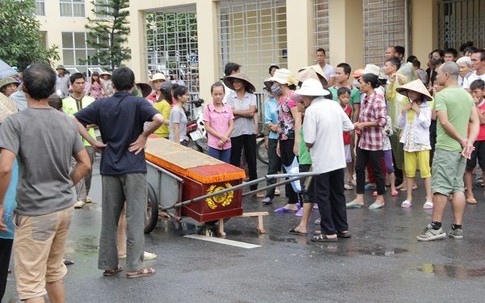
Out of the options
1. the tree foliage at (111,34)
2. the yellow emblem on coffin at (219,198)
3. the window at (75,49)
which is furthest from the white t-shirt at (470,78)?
the window at (75,49)

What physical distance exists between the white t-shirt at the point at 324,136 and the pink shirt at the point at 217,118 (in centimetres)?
219

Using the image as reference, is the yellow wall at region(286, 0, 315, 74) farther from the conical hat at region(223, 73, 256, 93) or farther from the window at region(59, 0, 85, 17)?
the window at region(59, 0, 85, 17)

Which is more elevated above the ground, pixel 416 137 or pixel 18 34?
pixel 18 34

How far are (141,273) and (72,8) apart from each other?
117ft

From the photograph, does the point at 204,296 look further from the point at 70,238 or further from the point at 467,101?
the point at 467,101

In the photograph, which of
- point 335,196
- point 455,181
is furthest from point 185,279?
point 455,181

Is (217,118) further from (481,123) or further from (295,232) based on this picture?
(481,123)

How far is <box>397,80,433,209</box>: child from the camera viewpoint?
374 inches

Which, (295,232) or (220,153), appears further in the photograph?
(220,153)

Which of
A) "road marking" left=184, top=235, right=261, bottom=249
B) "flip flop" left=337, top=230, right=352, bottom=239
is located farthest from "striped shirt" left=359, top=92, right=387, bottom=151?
"road marking" left=184, top=235, right=261, bottom=249

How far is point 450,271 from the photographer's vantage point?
21.7ft

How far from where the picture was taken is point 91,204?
10.7m

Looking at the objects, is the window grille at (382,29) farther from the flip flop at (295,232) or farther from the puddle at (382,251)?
the puddle at (382,251)

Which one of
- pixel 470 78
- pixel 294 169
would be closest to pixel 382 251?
pixel 294 169
